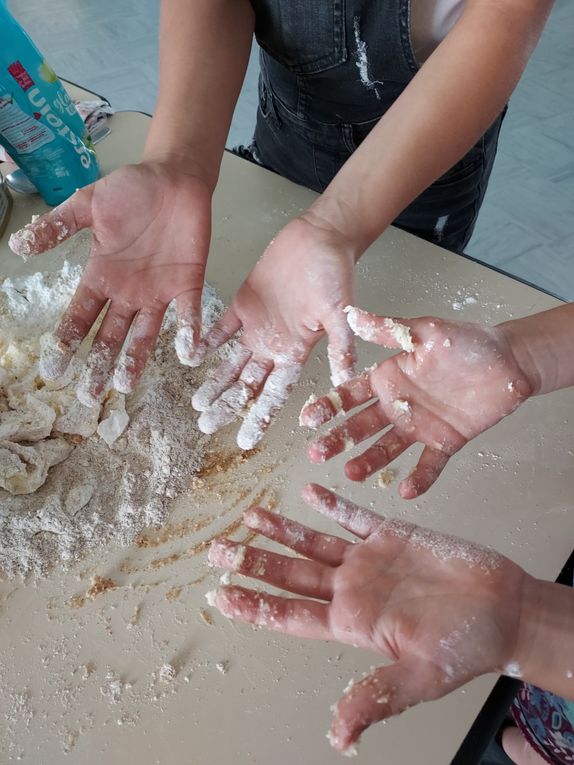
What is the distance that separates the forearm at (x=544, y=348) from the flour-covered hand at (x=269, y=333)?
22 centimetres

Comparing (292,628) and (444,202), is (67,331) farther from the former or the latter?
(444,202)

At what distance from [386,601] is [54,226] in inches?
24.8

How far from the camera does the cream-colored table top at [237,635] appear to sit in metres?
0.72

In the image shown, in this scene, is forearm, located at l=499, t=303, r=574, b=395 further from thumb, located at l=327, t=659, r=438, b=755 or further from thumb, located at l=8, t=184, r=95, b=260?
thumb, located at l=8, t=184, r=95, b=260

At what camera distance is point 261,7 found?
102 cm

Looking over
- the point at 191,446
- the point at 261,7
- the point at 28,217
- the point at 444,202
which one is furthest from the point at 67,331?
the point at 444,202

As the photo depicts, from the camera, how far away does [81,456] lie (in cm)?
95

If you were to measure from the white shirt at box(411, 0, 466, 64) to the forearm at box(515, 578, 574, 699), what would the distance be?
777 mm

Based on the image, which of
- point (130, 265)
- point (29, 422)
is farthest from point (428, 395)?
point (29, 422)

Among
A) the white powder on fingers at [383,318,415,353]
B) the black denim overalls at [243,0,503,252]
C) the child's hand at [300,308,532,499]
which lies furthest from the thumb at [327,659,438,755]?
the black denim overalls at [243,0,503,252]

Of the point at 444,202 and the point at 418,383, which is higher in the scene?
the point at 418,383

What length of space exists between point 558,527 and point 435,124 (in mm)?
540

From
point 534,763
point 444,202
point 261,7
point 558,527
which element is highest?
point 261,7

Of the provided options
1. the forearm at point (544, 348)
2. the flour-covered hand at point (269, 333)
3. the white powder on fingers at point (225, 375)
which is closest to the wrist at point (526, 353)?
the forearm at point (544, 348)
